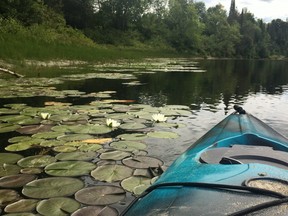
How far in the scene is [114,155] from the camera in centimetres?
399

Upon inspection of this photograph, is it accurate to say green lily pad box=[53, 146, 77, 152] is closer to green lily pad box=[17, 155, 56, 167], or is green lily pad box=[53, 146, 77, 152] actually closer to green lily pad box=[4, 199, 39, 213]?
green lily pad box=[17, 155, 56, 167]

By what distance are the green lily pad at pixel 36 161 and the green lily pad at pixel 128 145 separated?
88 cm

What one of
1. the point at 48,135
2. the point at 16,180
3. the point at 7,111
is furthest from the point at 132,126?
the point at 7,111

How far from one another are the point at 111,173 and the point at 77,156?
684 millimetres

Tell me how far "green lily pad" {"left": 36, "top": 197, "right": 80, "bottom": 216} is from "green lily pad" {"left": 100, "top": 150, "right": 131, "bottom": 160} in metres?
1.12

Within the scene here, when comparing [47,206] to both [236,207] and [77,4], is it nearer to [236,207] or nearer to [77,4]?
[236,207]


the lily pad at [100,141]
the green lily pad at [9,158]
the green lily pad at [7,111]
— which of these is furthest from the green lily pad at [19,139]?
the green lily pad at [7,111]

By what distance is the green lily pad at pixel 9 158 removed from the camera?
12.3ft

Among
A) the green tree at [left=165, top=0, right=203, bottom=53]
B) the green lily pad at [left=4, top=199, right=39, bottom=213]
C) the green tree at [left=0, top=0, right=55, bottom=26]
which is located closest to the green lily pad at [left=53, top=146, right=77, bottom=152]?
the green lily pad at [left=4, top=199, right=39, bottom=213]

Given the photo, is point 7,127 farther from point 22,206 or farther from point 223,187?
point 223,187

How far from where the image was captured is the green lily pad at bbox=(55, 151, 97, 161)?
3.87 metres

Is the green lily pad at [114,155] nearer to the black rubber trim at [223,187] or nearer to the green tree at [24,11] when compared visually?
the black rubber trim at [223,187]

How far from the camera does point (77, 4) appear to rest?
120 ft

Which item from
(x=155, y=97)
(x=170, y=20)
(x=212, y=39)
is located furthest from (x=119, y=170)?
(x=212, y=39)
